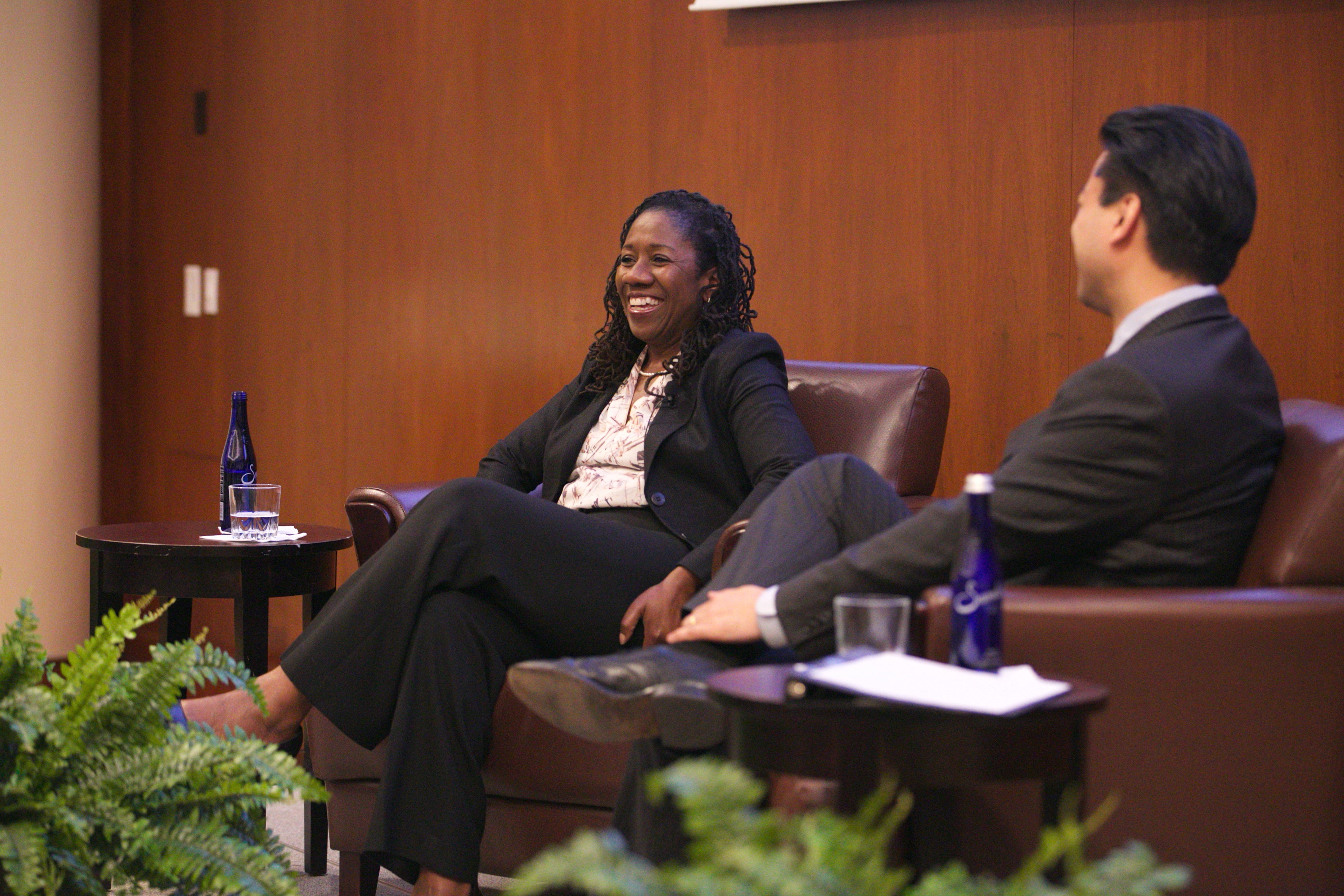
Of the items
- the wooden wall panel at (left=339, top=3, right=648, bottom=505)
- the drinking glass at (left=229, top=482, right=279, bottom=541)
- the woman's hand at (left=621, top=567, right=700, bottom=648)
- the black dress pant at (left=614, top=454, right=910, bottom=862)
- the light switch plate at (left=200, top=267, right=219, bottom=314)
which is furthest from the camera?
the light switch plate at (left=200, top=267, right=219, bottom=314)

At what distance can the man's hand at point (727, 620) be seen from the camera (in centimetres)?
180

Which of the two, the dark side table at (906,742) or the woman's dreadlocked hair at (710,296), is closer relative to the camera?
the dark side table at (906,742)

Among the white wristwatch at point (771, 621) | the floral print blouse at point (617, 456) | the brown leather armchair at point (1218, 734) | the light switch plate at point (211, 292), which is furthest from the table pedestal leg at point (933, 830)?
the light switch plate at point (211, 292)

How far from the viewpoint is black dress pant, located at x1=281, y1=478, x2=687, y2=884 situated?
2152 millimetres

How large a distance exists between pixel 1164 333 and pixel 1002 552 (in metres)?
0.38

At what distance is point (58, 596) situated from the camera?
176 inches

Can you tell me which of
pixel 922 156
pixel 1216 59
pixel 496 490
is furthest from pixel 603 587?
pixel 1216 59

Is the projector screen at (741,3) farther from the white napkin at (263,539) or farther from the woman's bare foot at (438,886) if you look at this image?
the woman's bare foot at (438,886)

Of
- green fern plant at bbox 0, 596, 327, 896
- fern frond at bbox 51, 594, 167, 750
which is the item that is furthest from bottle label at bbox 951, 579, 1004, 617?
fern frond at bbox 51, 594, 167, 750

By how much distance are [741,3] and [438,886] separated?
2.19 metres

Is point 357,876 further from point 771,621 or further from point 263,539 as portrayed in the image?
point 771,621

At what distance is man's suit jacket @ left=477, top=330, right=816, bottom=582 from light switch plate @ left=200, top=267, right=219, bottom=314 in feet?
6.37

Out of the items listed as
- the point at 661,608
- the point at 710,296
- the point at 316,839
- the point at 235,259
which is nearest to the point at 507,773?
the point at 661,608

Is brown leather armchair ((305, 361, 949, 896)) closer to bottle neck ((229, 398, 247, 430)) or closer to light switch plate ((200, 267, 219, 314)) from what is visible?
bottle neck ((229, 398, 247, 430))
